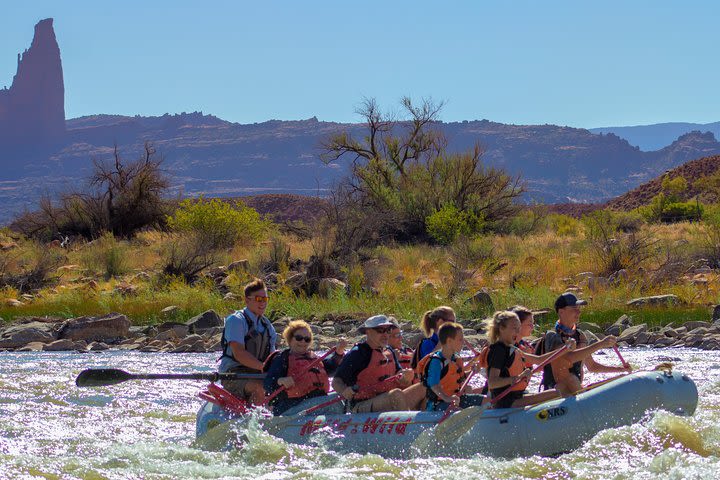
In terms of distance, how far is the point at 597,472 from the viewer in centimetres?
808

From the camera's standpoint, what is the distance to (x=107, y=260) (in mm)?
26688

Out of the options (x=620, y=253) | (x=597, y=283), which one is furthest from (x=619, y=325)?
(x=620, y=253)

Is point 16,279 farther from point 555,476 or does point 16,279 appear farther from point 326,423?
point 555,476

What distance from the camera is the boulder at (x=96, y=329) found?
1888 centimetres

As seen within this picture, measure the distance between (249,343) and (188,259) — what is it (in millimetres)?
15420

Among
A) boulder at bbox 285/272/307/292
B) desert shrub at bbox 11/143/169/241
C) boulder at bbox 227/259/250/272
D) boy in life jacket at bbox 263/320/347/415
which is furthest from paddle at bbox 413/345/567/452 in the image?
desert shrub at bbox 11/143/169/241

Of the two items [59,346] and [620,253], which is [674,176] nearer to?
[620,253]

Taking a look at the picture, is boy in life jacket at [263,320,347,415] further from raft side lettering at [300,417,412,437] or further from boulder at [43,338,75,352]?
boulder at [43,338,75,352]

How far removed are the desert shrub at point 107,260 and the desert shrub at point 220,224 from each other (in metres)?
2.69

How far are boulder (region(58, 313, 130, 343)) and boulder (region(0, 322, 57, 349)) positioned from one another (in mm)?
285

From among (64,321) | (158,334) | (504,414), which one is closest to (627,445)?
(504,414)

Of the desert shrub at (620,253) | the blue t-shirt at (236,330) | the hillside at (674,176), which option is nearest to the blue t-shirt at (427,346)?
the blue t-shirt at (236,330)

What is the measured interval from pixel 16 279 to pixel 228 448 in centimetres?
1709

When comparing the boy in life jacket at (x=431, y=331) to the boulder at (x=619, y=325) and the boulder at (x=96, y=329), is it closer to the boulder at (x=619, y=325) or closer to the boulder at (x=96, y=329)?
the boulder at (x=619, y=325)
